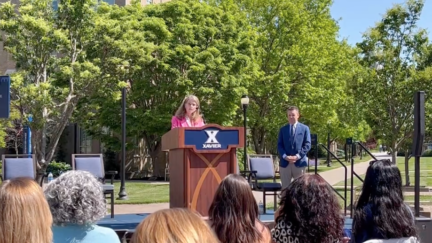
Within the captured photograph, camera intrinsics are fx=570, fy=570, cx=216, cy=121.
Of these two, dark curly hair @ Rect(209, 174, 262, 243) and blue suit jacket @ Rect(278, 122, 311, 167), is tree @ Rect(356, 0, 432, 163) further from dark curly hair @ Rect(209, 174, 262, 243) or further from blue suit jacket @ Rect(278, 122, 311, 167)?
dark curly hair @ Rect(209, 174, 262, 243)

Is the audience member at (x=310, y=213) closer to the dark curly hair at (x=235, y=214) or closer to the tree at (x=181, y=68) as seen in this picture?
the dark curly hair at (x=235, y=214)

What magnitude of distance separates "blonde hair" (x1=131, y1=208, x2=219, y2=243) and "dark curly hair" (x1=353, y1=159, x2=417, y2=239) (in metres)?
2.49

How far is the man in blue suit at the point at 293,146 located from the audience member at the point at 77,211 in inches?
238

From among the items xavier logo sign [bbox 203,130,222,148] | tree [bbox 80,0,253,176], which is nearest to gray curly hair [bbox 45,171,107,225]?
xavier logo sign [bbox 203,130,222,148]

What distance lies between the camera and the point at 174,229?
179 centimetres

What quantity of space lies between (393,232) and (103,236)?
2019mm

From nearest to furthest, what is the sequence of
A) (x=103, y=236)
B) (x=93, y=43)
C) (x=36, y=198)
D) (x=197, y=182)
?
(x=36, y=198)
(x=103, y=236)
(x=197, y=182)
(x=93, y=43)

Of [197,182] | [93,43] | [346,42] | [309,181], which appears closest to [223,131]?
[197,182]

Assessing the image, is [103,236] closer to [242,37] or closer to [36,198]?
[36,198]

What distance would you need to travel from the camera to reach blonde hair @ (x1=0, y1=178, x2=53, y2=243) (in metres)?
Result: 2.66

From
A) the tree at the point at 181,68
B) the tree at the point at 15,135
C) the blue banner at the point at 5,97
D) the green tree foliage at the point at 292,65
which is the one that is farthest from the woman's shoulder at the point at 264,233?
the tree at the point at 15,135

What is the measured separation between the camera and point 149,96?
2830cm

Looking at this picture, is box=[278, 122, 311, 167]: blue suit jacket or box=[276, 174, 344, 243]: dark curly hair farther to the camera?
box=[278, 122, 311, 167]: blue suit jacket

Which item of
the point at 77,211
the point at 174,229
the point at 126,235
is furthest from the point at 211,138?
the point at 174,229
